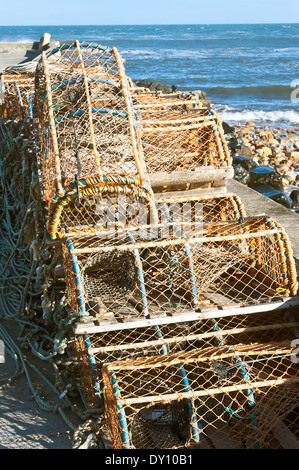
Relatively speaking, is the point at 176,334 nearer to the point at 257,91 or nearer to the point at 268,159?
the point at 268,159

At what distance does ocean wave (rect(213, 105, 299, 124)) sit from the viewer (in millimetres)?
16938

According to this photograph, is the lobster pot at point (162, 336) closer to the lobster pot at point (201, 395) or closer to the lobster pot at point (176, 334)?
the lobster pot at point (176, 334)

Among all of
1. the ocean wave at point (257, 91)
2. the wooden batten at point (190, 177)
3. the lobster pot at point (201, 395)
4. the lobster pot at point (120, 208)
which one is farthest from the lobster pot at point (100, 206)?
the ocean wave at point (257, 91)

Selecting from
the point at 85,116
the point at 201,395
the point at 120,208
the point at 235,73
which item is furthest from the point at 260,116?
the point at 201,395

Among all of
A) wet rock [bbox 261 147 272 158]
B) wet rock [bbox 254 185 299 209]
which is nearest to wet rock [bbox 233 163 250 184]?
wet rock [bbox 254 185 299 209]

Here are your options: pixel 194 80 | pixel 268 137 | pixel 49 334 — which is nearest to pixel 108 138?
pixel 49 334

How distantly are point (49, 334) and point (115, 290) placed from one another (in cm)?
64

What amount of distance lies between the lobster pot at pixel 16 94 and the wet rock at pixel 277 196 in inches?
139

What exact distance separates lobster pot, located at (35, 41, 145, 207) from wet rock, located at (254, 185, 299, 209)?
393cm

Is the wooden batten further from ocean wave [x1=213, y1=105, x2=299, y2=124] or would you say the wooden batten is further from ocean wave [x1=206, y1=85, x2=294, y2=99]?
ocean wave [x1=206, y1=85, x2=294, y2=99]

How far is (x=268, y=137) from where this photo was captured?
13.6 metres

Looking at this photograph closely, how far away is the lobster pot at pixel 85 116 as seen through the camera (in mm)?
3617

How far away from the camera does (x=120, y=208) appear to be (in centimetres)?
391

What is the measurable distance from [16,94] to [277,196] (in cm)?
373
